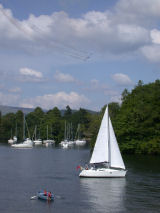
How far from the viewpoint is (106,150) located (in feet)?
205

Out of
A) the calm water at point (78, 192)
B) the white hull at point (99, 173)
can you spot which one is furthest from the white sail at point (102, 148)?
the calm water at point (78, 192)

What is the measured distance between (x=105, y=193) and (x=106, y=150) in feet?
45.1

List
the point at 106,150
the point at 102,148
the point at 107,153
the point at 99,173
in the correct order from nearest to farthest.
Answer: the point at 99,173
the point at 107,153
the point at 106,150
the point at 102,148

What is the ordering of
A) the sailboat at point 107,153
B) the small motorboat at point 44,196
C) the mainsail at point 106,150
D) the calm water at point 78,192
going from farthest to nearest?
1. the mainsail at point 106,150
2. the sailboat at point 107,153
3. the small motorboat at point 44,196
4. the calm water at point 78,192

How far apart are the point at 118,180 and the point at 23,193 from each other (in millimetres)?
16815

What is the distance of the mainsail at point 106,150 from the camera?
205 feet

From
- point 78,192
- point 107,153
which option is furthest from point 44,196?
point 107,153

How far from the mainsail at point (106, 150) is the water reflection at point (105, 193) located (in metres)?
3.51

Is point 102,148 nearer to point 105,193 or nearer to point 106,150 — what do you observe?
point 106,150

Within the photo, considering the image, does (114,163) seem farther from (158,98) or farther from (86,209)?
(158,98)

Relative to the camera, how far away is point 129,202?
44.5 m

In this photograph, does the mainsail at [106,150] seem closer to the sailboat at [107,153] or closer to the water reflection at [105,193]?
the sailboat at [107,153]

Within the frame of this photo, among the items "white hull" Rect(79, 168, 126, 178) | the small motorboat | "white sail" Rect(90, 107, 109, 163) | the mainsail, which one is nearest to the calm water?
the small motorboat

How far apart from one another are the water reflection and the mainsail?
3513mm
